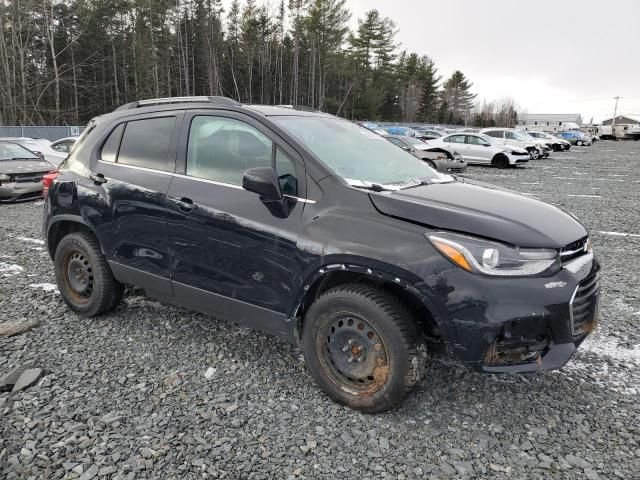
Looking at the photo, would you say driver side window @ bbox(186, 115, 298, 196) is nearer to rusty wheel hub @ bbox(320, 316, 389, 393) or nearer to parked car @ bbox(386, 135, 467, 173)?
rusty wheel hub @ bbox(320, 316, 389, 393)

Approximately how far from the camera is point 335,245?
2.62 m

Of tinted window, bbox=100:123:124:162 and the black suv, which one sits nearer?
the black suv

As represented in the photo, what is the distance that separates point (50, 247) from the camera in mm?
4281

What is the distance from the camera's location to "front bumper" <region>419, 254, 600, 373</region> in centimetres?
232

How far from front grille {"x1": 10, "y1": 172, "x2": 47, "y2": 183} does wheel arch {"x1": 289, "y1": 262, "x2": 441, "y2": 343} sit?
9.97 meters

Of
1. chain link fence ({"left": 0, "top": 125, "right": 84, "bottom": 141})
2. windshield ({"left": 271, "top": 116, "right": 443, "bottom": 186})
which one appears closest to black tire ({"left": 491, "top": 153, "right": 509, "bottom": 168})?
windshield ({"left": 271, "top": 116, "right": 443, "bottom": 186})

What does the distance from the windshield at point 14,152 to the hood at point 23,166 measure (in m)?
0.32

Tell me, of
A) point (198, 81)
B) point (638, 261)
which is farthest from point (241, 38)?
point (638, 261)

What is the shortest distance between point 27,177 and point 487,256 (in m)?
11.0

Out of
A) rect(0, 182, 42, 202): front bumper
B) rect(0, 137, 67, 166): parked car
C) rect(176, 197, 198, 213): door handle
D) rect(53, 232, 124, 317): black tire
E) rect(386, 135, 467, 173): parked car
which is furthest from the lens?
rect(386, 135, 467, 173): parked car

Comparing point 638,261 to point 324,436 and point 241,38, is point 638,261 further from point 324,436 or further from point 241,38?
point 241,38

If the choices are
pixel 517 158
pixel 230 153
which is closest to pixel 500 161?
pixel 517 158

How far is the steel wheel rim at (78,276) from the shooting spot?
13.1ft

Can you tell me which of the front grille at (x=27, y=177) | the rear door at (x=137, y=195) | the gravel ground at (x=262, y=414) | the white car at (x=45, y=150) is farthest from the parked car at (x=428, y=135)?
the gravel ground at (x=262, y=414)
